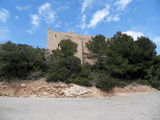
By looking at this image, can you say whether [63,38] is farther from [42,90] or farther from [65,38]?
[42,90]

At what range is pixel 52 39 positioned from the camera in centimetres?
2289

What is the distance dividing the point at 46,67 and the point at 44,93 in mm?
4476

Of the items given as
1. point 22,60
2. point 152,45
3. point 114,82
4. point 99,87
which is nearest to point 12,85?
point 22,60

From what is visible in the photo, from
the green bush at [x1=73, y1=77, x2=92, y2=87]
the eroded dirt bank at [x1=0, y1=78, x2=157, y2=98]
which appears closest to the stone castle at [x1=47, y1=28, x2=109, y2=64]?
the green bush at [x1=73, y1=77, x2=92, y2=87]

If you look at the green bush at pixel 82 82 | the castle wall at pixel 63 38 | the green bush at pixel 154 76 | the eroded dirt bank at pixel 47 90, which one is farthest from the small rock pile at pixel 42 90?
the castle wall at pixel 63 38

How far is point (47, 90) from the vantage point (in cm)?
1095

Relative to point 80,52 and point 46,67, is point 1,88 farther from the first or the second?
point 80,52

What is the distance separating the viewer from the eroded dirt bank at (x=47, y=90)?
10.7m

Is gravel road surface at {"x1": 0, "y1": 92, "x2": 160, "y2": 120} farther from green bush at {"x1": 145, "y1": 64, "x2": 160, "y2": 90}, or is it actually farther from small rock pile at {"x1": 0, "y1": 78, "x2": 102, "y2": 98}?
green bush at {"x1": 145, "y1": 64, "x2": 160, "y2": 90}

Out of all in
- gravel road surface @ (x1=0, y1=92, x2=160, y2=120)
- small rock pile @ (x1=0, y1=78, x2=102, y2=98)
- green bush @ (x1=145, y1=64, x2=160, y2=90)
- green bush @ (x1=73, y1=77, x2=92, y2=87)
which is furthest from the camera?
green bush @ (x1=145, y1=64, x2=160, y2=90)

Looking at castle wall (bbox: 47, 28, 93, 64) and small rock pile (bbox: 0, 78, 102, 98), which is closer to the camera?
small rock pile (bbox: 0, 78, 102, 98)

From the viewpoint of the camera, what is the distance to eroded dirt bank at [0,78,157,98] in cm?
1072

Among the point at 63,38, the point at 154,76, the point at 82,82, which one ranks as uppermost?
the point at 63,38

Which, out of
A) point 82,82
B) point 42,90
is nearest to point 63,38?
point 82,82
